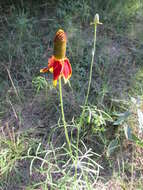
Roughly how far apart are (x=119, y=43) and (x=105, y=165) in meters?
1.25

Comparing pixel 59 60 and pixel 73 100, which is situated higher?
pixel 59 60

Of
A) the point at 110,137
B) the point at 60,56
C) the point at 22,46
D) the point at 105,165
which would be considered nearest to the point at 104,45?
the point at 22,46

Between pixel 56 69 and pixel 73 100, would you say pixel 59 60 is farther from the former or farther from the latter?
pixel 73 100

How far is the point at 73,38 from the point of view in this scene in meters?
2.43

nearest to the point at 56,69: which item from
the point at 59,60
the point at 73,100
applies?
the point at 59,60

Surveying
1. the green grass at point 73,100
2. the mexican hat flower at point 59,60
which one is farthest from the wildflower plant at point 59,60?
the green grass at point 73,100

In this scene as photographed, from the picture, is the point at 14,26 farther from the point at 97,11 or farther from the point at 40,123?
the point at 40,123

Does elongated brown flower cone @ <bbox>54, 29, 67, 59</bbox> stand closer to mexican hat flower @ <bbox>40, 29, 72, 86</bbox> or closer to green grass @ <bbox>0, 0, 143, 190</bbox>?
mexican hat flower @ <bbox>40, 29, 72, 86</bbox>

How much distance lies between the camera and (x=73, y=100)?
1.96 metres

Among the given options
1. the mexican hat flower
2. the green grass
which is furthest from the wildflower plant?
the green grass

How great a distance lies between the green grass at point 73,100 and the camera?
161 centimetres

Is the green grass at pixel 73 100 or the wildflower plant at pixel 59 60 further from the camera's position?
the green grass at pixel 73 100

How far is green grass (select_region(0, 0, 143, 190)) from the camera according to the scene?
161 cm

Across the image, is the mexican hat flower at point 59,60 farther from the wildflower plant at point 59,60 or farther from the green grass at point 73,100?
the green grass at point 73,100
